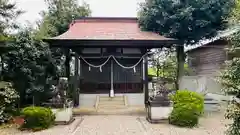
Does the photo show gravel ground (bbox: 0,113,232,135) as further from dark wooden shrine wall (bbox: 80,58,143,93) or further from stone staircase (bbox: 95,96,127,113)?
dark wooden shrine wall (bbox: 80,58,143,93)

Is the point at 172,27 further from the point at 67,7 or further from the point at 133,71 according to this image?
the point at 67,7

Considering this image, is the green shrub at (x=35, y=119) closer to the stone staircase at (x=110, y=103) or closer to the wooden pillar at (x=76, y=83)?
the stone staircase at (x=110, y=103)

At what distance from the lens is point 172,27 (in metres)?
13.4

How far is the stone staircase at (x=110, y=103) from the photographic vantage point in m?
13.1

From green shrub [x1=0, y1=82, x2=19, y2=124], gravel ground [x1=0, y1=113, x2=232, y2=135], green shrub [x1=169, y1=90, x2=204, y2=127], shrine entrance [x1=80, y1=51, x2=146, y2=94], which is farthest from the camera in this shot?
shrine entrance [x1=80, y1=51, x2=146, y2=94]

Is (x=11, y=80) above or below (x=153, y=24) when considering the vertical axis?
below

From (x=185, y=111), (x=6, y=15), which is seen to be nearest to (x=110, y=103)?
(x=185, y=111)

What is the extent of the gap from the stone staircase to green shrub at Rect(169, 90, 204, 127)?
412 cm

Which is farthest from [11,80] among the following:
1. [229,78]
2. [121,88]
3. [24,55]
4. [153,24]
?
[229,78]

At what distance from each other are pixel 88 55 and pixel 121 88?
254 cm

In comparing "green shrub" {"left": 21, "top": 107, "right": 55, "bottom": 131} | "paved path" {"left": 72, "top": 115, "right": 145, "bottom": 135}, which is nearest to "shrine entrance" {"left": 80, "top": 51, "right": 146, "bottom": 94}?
"paved path" {"left": 72, "top": 115, "right": 145, "bottom": 135}

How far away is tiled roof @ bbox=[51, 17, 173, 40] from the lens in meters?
12.4

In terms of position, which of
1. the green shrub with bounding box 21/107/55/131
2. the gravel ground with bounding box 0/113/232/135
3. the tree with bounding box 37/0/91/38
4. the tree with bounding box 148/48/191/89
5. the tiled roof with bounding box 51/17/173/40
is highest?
the tree with bounding box 37/0/91/38

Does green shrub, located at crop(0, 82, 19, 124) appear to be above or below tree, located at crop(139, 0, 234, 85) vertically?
below
